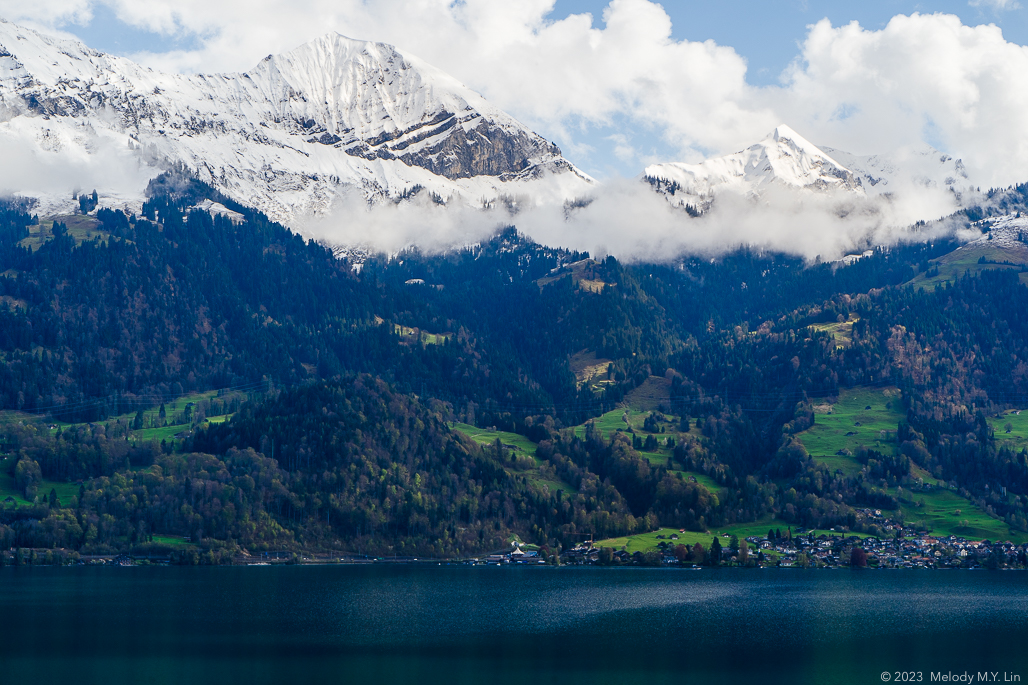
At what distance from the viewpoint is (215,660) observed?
10844cm

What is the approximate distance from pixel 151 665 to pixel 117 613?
128ft

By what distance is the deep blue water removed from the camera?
340 feet

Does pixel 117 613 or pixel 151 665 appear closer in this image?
pixel 151 665

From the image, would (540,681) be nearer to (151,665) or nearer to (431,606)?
(151,665)

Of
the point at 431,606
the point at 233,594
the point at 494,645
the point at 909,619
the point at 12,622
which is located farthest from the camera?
the point at 233,594

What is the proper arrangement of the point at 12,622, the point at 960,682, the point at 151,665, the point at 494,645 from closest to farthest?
the point at 960,682
the point at 151,665
the point at 494,645
the point at 12,622

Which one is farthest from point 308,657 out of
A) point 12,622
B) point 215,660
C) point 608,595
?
point 608,595

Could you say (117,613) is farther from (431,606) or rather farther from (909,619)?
(909,619)

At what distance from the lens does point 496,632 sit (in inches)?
5103

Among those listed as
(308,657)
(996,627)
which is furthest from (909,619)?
(308,657)

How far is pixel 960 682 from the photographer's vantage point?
97688mm

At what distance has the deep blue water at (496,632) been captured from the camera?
4080 inches

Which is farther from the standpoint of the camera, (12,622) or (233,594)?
(233,594)

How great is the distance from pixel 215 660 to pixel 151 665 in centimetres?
601
